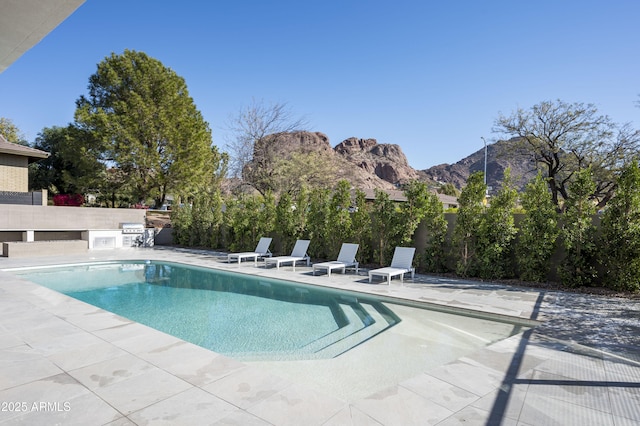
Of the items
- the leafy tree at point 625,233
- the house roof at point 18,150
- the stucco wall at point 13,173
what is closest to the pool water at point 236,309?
the leafy tree at point 625,233

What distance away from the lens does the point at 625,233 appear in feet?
26.5

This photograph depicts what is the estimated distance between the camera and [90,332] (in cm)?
509

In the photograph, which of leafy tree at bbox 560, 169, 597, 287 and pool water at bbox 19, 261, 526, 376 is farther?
leafy tree at bbox 560, 169, 597, 287

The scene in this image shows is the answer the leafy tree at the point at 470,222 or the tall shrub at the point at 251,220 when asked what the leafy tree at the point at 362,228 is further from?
the tall shrub at the point at 251,220

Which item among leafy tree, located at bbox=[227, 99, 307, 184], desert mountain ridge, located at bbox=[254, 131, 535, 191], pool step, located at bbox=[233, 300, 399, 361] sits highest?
desert mountain ridge, located at bbox=[254, 131, 535, 191]

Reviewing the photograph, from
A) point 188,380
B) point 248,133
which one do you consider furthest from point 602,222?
point 248,133

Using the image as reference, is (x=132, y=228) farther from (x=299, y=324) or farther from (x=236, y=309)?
(x=299, y=324)

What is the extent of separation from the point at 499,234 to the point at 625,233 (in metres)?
2.60

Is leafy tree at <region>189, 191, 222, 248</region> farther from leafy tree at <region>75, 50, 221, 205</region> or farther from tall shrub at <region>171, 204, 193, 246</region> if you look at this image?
leafy tree at <region>75, 50, 221, 205</region>

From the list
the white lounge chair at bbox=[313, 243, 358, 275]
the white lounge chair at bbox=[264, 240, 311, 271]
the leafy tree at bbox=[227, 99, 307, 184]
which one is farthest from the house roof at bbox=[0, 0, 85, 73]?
the leafy tree at bbox=[227, 99, 307, 184]

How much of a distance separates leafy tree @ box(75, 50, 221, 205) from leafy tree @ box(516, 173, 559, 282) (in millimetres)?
21650

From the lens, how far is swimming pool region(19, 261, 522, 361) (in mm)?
5637

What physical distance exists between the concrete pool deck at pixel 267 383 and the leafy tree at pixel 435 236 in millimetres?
5035

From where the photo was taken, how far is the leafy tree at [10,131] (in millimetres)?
34312
